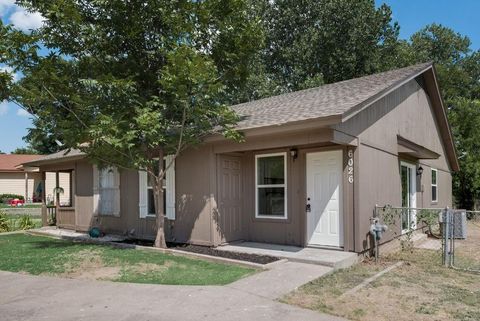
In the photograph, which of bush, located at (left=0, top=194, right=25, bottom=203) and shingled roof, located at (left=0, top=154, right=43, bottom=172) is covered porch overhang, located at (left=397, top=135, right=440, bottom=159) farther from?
bush, located at (left=0, top=194, right=25, bottom=203)

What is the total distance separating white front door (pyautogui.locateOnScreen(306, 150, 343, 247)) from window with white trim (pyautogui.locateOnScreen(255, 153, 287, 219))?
707mm

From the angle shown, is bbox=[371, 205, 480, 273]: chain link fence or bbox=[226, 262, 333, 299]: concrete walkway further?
bbox=[371, 205, 480, 273]: chain link fence

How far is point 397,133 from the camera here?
1115cm

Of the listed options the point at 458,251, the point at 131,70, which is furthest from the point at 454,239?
the point at 131,70

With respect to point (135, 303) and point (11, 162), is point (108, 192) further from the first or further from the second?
point (11, 162)

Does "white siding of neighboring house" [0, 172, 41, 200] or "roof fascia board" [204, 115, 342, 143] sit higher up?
"roof fascia board" [204, 115, 342, 143]

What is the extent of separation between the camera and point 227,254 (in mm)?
9102

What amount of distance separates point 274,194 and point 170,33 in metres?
4.49

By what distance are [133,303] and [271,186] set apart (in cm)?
532

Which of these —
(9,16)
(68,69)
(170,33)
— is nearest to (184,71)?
(170,33)

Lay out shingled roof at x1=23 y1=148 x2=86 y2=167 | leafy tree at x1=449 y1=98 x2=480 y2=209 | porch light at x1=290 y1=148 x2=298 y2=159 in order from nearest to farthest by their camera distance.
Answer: porch light at x1=290 y1=148 x2=298 y2=159
shingled roof at x1=23 y1=148 x2=86 y2=167
leafy tree at x1=449 y1=98 x2=480 y2=209

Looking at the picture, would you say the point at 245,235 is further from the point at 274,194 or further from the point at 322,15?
the point at 322,15

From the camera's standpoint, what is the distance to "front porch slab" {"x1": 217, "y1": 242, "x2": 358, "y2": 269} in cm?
797

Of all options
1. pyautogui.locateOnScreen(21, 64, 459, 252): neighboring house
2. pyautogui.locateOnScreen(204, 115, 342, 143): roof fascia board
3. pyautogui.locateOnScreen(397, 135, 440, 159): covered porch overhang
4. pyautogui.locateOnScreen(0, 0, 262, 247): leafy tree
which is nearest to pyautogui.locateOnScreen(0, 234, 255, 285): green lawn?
pyautogui.locateOnScreen(0, 0, 262, 247): leafy tree
